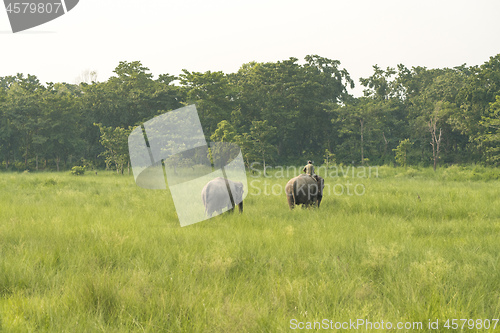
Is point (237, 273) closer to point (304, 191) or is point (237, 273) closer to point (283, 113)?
point (304, 191)

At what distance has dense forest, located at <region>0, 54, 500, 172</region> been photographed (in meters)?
35.0

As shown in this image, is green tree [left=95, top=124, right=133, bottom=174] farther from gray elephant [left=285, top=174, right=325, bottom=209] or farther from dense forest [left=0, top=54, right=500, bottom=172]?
gray elephant [left=285, top=174, right=325, bottom=209]

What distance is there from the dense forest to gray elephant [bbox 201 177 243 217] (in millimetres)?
19942

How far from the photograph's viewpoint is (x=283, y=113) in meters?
42.8

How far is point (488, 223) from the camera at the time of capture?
7309mm

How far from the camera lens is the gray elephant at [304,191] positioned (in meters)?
9.25

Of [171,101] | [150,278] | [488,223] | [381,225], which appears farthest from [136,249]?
[171,101]

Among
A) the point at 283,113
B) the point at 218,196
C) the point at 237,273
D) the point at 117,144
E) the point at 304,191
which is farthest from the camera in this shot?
the point at 283,113

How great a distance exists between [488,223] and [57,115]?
41.6 metres

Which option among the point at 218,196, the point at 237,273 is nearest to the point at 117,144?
the point at 218,196

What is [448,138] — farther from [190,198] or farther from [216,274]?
[216,274]

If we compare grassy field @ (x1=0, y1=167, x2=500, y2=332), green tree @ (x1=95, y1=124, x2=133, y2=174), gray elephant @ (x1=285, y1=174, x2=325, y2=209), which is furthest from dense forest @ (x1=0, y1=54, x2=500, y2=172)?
grassy field @ (x1=0, y1=167, x2=500, y2=332)

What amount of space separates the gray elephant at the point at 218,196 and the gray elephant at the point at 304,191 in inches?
71.1

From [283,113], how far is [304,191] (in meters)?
34.5
